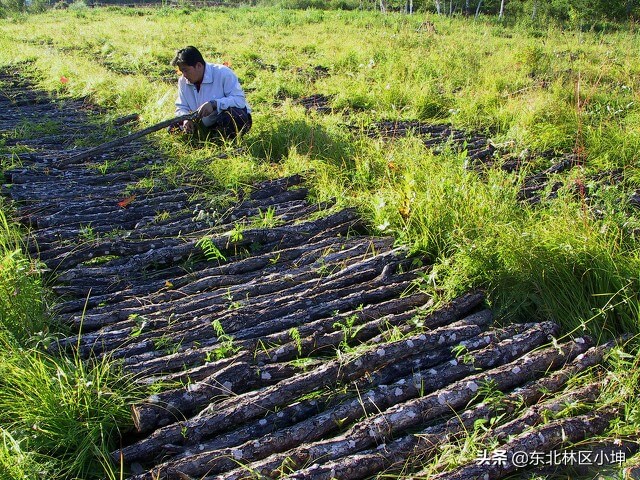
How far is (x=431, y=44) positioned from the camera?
11773 millimetres

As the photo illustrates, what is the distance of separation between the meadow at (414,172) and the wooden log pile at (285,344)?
0.64ft

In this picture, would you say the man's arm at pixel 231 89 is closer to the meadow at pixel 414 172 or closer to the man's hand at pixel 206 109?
the man's hand at pixel 206 109

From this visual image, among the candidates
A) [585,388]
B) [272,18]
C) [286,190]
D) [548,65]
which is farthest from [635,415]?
[272,18]

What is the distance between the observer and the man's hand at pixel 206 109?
19.1 ft

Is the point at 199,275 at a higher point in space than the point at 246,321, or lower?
higher

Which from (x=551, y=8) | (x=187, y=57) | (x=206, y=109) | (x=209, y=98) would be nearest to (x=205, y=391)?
(x=206, y=109)

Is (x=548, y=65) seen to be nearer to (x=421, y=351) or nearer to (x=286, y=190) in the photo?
(x=286, y=190)

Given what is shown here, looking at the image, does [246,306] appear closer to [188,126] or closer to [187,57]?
[188,126]

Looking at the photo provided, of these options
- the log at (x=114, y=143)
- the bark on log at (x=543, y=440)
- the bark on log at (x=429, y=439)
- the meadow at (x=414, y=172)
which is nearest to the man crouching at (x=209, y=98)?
the log at (x=114, y=143)

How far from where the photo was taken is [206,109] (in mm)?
5867

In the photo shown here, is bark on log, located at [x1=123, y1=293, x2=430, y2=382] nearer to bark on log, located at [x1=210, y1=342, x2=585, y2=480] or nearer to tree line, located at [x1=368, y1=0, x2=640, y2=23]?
bark on log, located at [x1=210, y1=342, x2=585, y2=480]

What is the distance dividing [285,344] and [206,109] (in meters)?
3.67

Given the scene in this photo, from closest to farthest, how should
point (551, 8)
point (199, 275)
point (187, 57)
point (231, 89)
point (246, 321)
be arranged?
point (246, 321) → point (199, 275) → point (187, 57) → point (231, 89) → point (551, 8)

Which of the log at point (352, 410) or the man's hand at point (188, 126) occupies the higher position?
the man's hand at point (188, 126)
